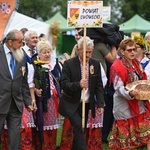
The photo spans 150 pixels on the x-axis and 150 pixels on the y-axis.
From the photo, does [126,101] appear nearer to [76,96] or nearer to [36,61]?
[76,96]

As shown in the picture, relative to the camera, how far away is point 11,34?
23.7ft

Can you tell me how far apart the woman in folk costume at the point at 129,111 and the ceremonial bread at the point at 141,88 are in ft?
0.49

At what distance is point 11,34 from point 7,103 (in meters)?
0.92

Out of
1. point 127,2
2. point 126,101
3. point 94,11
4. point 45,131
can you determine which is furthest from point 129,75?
point 127,2

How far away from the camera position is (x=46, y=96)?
26.4ft

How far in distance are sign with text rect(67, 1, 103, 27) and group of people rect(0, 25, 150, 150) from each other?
0.25 m

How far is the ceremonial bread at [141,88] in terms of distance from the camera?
Answer: 7.21m

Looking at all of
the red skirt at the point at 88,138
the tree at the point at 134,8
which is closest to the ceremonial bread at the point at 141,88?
the red skirt at the point at 88,138

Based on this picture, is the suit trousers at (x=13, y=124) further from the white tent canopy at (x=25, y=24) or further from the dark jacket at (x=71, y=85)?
the white tent canopy at (x=25, y=24)

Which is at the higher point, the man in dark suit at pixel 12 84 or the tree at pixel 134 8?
the tree at pixel 134 8

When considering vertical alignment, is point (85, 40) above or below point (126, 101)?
above

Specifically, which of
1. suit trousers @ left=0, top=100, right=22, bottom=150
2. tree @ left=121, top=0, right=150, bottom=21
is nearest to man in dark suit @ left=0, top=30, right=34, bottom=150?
suit trousers @ left=0, top=100, right=22, bottom=150

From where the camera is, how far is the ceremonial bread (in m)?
7.21

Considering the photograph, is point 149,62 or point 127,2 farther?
point 127,2
